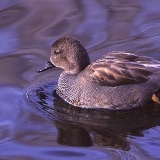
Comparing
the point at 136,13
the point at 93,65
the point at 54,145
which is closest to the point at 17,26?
the point at 136,13

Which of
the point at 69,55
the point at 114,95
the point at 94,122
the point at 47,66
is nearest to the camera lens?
the point at 94,122

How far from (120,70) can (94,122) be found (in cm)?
61

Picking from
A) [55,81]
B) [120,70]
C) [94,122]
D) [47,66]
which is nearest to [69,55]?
[47,66]

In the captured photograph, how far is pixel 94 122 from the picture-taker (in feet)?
21.2

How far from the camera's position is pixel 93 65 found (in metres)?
6.83

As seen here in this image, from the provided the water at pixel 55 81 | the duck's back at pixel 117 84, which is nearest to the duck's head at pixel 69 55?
the duck's back at pixel 117 84

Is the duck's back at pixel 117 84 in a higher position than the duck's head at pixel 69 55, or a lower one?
lower

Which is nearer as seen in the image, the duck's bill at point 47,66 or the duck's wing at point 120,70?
the duck's wing at point 120,70

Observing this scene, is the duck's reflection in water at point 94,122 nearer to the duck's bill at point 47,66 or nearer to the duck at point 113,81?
the duck at point 113,81

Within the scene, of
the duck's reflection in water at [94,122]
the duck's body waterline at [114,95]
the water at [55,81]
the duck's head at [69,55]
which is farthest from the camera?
the duck's head at [69,55]

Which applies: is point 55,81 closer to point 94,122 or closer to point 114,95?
point 114,95

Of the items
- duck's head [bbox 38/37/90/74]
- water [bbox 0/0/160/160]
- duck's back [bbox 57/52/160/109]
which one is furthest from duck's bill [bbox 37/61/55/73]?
duck's back [bbox 57/52/160/109]

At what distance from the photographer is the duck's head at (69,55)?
694 cm

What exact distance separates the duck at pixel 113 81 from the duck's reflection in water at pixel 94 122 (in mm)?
75
